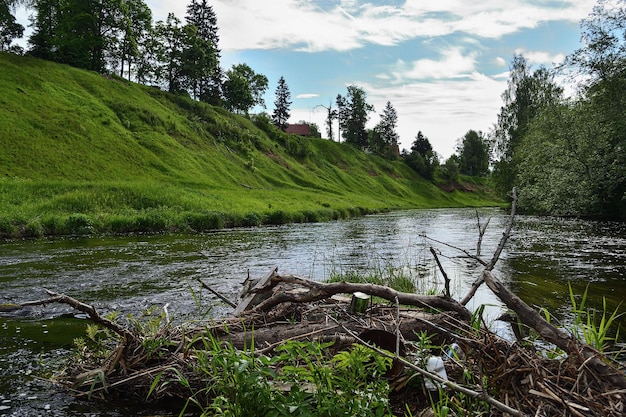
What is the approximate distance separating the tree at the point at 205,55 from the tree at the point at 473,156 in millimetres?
94954

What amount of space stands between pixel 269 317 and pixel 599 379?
3.32m

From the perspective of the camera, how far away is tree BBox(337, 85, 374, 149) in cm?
13188

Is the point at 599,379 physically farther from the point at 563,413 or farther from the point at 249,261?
the point at 249,261

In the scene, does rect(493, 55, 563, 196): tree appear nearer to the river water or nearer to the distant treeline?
the distant treeline

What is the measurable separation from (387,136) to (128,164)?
339 feet

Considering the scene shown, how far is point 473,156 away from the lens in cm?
15388

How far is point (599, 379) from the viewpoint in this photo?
312cm

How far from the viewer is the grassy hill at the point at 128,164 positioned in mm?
25688

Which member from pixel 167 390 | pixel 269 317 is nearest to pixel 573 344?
pixel 269 317

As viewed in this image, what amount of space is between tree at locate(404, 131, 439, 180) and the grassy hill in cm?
4670

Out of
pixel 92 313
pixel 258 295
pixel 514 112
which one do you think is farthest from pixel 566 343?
pixel 514 112

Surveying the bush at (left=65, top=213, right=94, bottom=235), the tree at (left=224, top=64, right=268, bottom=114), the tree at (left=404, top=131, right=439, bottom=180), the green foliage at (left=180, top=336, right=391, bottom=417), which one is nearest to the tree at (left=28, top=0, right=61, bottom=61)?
the tree at (left=224, top=64, right=268, bottom=114)

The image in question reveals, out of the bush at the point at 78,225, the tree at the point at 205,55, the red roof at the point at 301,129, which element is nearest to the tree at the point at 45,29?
the tree at the point at 205,55

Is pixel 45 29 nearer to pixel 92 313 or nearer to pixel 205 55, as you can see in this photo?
pixel 205 55
